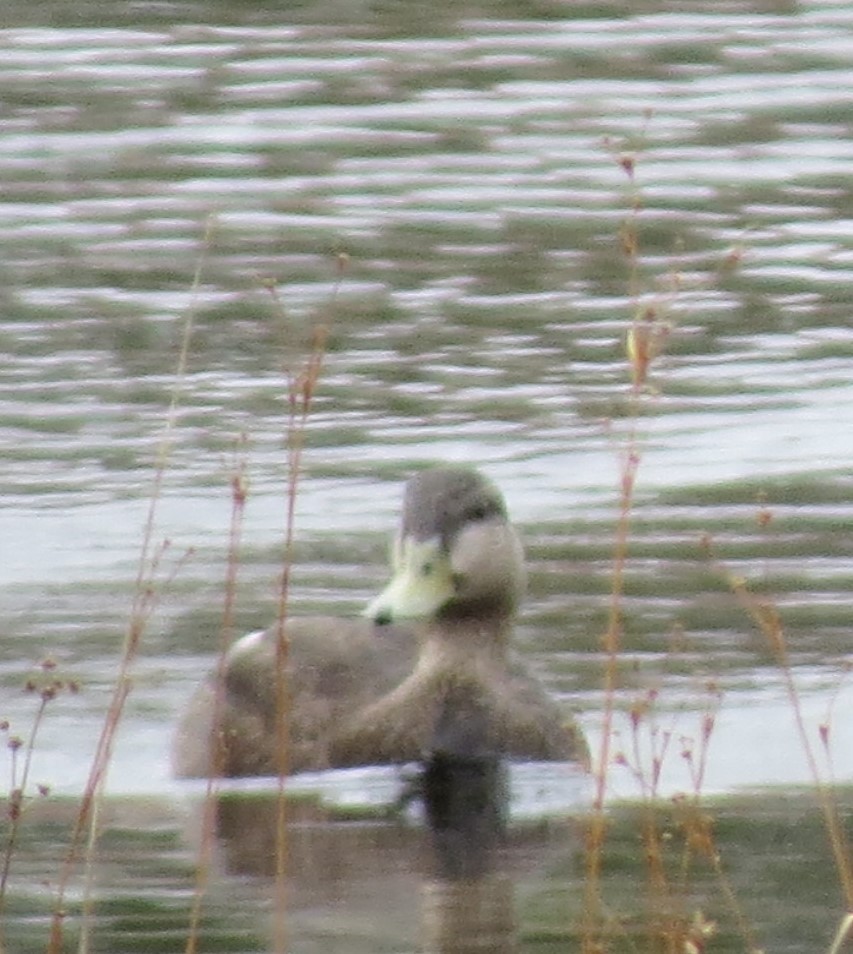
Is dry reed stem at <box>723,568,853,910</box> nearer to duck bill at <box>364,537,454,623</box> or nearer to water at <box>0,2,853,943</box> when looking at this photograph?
water at <box>0,2,853,943</box>

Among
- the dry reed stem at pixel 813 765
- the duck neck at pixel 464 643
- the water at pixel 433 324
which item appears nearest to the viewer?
the dry reed stem at pixel 813 765

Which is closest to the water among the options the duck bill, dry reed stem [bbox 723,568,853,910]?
dry reed stem [bbox 723,568,853,910]

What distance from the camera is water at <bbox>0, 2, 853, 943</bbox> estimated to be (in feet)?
36.9

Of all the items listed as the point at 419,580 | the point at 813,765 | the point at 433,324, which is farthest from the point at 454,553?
the point at 433,324

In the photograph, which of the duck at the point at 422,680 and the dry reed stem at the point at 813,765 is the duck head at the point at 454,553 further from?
the dry reed stem at the point at 813,765

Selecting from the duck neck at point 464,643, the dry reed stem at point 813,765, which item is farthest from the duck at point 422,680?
the dry reed stem at point 813,765

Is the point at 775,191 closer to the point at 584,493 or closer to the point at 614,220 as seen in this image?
the point at 614,220

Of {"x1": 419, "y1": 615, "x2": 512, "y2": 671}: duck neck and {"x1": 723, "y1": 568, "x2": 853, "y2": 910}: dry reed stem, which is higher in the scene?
{"x1": 419, "y1": 615, "x2": 512, "y2": 671}: duck neck

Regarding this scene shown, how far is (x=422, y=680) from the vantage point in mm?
10492

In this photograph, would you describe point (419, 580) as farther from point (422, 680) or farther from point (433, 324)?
point (433, 324)

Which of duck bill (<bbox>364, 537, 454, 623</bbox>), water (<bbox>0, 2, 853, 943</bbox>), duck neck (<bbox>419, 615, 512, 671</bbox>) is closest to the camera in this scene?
duck bill (<bbox>364, 537, 454, 623</bbox>)

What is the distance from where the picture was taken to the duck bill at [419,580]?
991 centimetres

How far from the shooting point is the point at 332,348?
15320 millimetres

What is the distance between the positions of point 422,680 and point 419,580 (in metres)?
0.47
